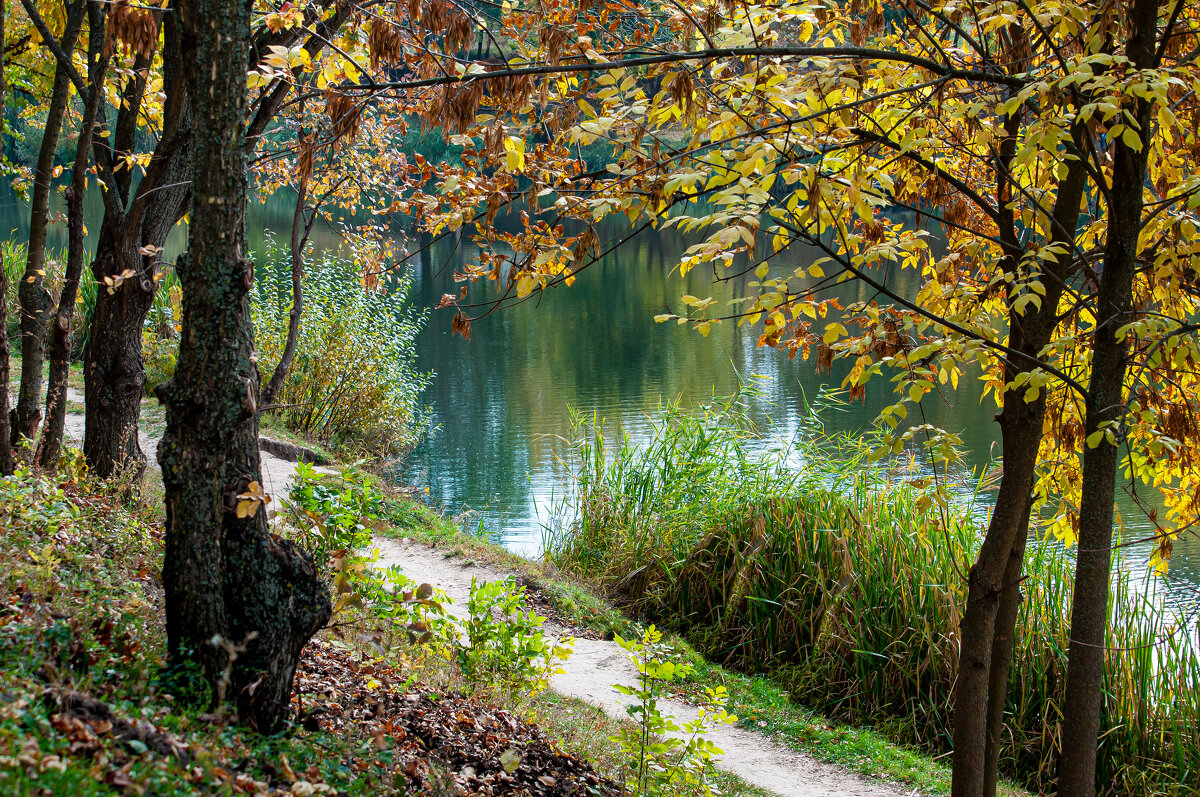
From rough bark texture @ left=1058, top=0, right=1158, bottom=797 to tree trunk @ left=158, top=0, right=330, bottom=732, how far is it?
2877 millimetres

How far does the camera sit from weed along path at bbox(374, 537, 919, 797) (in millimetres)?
5172

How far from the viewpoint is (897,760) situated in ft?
18.1

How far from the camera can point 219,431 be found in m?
2.86

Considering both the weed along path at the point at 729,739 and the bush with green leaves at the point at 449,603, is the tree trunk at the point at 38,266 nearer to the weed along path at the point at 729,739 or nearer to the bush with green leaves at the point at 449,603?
the bush with green leaves at the point at 449,603

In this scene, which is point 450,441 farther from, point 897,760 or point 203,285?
point 203,285

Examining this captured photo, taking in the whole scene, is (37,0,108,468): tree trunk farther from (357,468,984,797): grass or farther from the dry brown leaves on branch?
the dry brown leaves on branch

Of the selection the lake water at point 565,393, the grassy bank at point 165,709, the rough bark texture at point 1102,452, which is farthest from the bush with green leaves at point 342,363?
the rough bark texture at point 1102,452

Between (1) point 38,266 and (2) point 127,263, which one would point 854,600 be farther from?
(1) point 38,266

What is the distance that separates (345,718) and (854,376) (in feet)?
7.49

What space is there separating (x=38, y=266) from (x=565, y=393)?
12353 mm

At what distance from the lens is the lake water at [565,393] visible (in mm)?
12094

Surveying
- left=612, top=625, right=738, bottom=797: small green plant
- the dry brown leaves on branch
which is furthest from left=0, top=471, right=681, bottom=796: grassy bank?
the dry brown leaves on branch

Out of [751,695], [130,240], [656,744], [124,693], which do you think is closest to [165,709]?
[124,693]

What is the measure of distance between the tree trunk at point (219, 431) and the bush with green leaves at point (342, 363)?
32.9ft
